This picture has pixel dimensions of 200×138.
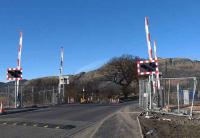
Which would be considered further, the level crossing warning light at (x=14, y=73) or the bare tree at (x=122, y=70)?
the bare tree at (x=122, y=70)

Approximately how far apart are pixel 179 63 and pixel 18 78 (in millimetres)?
110396

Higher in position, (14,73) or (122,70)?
(122,70)

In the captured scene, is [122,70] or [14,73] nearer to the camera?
[14,73]

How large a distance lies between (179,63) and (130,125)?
412 feet

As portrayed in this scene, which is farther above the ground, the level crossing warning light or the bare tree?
the bare tree

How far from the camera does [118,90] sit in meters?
76.1

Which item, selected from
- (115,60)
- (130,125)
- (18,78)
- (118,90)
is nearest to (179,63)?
(115,60)

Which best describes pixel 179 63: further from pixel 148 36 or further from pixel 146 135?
pixel 146 135

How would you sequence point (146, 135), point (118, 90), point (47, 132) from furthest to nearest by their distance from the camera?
point (118, 90)
point (47, 132)
point (146, 135)

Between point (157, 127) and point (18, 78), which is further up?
point (18, 78)

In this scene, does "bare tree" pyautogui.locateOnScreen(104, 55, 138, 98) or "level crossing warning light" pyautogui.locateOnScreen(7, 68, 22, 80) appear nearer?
"level crossing warning light" pyautogui.locateOnScreen(7, 68, 22, 80)

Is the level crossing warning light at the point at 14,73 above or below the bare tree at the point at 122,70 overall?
below

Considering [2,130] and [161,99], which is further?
[161,99]

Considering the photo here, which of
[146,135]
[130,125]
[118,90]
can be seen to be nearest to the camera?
[146,135]
